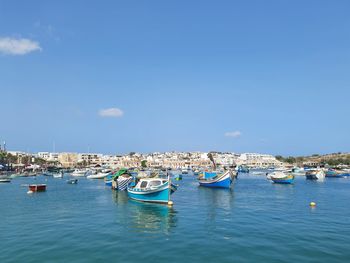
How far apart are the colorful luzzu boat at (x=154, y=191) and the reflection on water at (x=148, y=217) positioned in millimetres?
715

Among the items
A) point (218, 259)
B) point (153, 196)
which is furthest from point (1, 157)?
point (218, 259)

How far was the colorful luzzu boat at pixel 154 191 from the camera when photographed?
38688mm

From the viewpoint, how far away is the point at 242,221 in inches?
1161

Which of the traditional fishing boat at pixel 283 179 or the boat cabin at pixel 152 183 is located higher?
the boat cabin at pixel 152 183

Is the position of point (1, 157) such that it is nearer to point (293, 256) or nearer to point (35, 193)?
point (35, 193)

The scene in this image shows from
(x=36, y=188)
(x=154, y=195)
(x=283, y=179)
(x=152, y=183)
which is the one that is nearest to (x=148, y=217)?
(x=154, y=195)

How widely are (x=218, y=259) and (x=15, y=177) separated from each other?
126142 mm

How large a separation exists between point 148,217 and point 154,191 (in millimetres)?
7868

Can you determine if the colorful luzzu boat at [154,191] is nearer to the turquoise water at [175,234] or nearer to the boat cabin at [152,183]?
the boat cabin at [152,183]

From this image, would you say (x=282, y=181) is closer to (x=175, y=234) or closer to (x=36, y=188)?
(x=36, y=188)

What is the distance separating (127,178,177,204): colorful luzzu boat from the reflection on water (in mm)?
715

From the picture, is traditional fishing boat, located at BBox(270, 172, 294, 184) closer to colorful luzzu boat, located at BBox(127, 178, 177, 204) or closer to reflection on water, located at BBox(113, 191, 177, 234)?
colorful luzzu boat, located at BBox(127, 178, 177, 204)

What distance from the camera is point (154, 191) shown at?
3953cm

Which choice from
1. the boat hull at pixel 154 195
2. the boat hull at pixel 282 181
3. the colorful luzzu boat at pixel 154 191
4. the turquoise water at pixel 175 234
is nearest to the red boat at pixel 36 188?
the turquoise water at pixel 175 234
